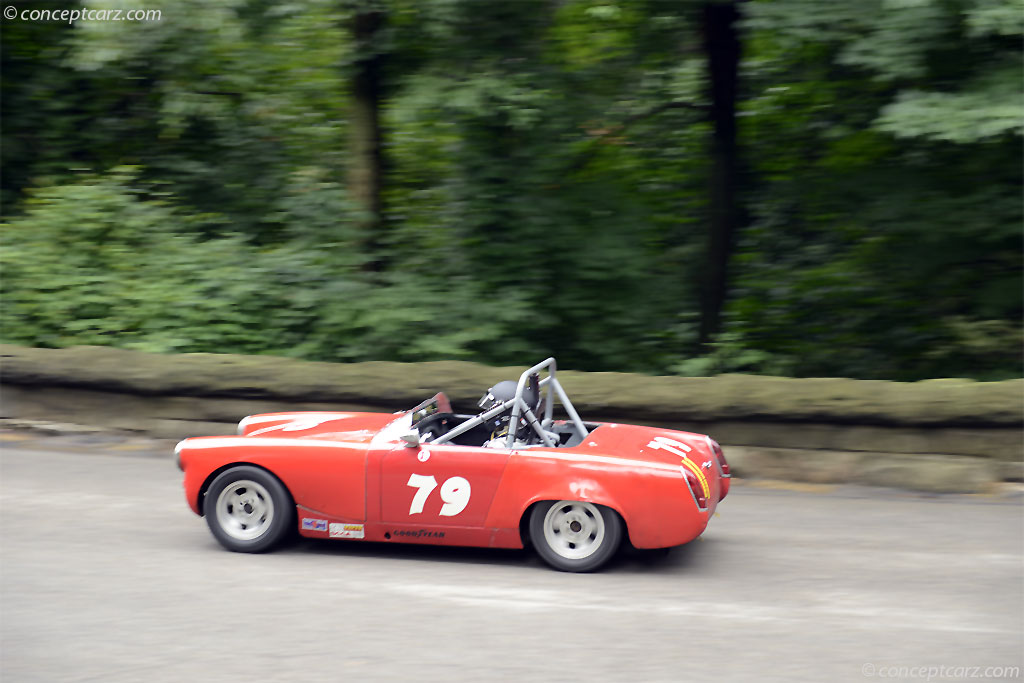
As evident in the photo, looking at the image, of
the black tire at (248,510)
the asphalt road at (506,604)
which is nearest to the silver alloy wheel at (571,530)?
the asphalt road at (506,604)

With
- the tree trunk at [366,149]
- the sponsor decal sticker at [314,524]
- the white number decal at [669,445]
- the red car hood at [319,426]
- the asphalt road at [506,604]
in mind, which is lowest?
the asphalt road at [506,604]

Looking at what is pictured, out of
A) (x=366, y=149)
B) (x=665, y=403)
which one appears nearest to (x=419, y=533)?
(x=665, y=403)

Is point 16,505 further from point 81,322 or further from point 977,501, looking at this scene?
point 977,501

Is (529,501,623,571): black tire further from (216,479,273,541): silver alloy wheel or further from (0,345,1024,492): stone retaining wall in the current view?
(0,345,1024,492): stone retaining wall

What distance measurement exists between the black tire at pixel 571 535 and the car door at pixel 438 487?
0.36m

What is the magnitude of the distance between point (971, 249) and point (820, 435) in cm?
410

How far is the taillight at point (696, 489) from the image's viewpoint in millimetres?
6656

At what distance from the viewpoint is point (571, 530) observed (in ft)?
22.4

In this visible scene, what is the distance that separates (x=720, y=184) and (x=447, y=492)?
8005 millimetres

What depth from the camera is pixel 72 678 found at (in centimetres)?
502

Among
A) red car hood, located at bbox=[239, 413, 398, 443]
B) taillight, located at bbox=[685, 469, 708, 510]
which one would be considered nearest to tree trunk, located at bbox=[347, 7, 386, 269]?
red car hood, located at bbox=[239, 413, 398, 443]

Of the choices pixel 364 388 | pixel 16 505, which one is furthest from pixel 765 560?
pixel 16 505

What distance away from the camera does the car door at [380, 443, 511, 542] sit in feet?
22.3

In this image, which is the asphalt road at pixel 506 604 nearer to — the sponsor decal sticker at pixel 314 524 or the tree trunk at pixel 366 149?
the sponsor decal sticker at pixel 314 524
